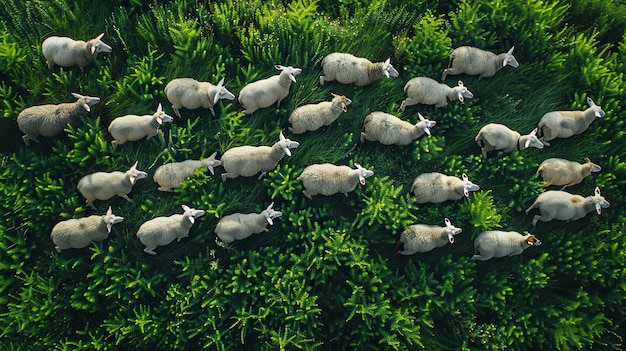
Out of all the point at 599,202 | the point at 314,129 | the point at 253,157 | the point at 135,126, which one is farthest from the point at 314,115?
the point at 599,202

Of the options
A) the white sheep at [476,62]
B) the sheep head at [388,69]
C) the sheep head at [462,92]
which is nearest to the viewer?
the sheep head at [388,69]

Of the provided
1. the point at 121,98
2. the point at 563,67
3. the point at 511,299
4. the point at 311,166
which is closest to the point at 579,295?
the point at 511,299

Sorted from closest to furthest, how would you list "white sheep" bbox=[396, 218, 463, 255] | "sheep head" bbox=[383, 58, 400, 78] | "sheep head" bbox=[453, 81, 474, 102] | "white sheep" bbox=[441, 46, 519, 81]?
"white sheep" bbox=[396, 218, 463, 255] → "sheep head" bbox=[383, 58, 400, 78] → "sheep head" bbox=[453, 81, 474, 102] → "white sheep" bbox=[441, 46, 519, 81]

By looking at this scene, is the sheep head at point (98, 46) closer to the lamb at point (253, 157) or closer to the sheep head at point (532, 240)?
the lamb at point (253, 157)

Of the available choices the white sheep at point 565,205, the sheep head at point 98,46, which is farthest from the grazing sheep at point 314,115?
the white sheep at point 565,205

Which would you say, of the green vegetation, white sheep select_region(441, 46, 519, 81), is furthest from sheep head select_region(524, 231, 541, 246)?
white sheep select_region(441, 46, 519, 81)

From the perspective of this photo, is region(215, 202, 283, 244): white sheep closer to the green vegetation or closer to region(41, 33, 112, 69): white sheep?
the green vegetation
